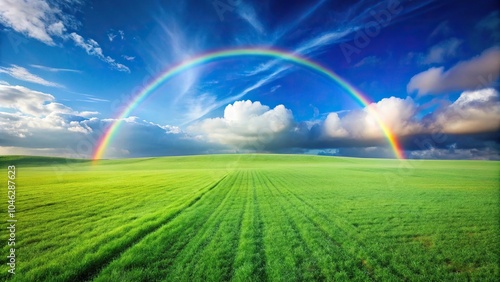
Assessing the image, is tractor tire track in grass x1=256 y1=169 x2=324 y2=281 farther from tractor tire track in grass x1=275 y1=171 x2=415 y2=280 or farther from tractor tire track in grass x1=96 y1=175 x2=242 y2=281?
tractor tire track in grass x1=96 y1=175 x2=242 y2=281

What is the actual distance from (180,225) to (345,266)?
8.32 meters

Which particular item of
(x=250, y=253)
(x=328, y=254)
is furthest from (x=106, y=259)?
(x=328, y=254)

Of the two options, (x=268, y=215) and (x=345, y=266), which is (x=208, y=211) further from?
(x=345, y=266)

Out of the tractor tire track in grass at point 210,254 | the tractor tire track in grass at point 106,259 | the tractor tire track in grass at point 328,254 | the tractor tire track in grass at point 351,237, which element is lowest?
the tractor tire track in grass at point 351,237

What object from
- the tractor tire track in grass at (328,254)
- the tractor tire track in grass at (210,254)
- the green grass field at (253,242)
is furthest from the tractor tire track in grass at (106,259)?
the tractor tire track in grass at (328,254)

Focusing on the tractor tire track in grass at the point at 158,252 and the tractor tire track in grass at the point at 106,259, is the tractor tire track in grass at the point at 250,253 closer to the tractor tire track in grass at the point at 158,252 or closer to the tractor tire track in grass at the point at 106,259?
the tractor tire track in grass at the point at 158,252

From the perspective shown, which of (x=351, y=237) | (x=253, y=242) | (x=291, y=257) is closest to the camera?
(x=291, y=257)

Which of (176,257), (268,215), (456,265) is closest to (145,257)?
(176,257)

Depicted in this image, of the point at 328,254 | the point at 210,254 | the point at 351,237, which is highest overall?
the point at 210,254

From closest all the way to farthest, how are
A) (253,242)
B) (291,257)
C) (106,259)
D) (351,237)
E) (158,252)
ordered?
1. (106,259)
2. (291,257)
3. (158,252)
4. (253,242)
5. (351,237)

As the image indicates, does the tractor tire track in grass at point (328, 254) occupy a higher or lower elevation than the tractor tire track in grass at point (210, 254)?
lower

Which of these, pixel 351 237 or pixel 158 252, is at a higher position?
pixel 158 252

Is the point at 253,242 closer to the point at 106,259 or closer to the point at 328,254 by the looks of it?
the point at 328,254

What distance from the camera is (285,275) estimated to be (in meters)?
7.54
